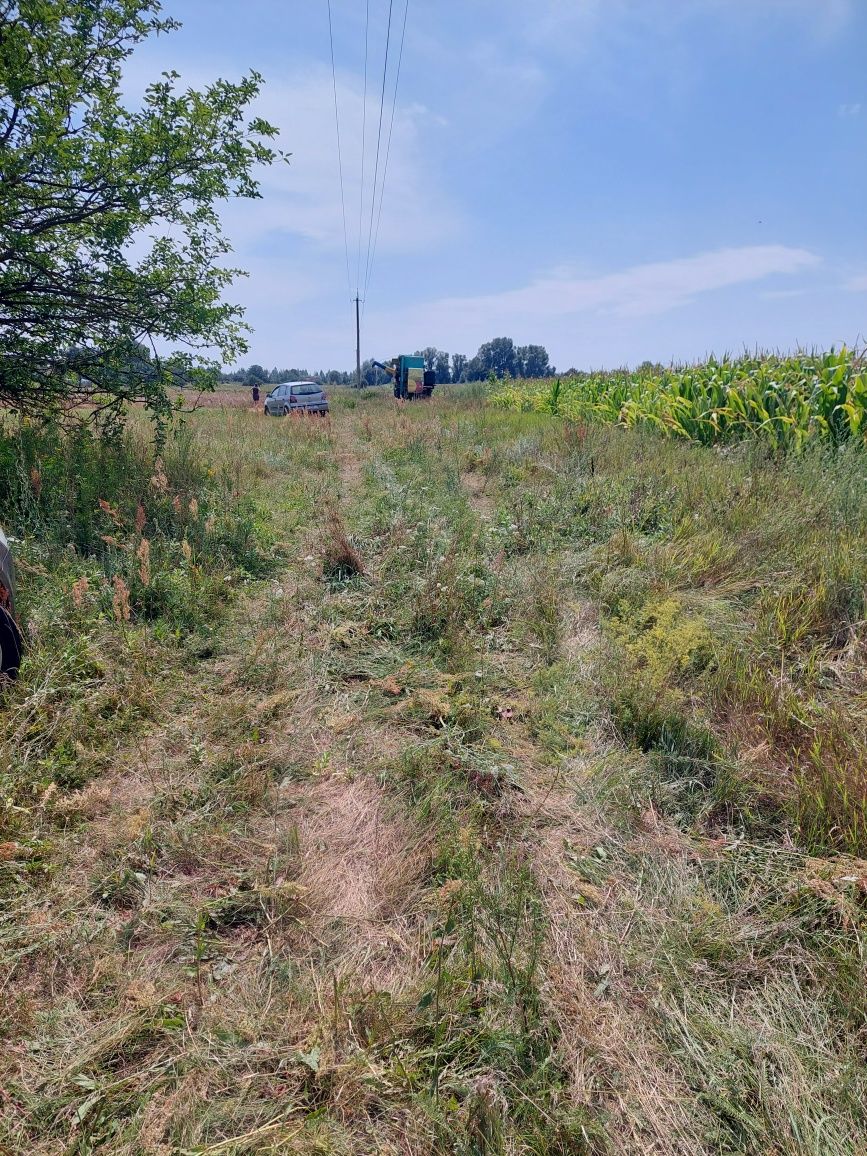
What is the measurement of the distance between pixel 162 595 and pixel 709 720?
11.9ft

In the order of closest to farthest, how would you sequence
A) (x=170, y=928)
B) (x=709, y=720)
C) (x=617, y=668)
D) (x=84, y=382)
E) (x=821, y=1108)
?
(x=821, y=1108) < (x=170, y=928) < (x=709, y=720) < (x=617, y=668) < (x=84, y=382)

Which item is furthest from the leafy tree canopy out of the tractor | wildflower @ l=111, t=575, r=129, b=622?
the tractor

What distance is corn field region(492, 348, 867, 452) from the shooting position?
6.48m

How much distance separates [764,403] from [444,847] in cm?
773

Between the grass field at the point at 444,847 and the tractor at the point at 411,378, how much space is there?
87.9 feet

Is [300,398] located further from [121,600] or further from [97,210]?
[121,600]

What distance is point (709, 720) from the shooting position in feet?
9.25

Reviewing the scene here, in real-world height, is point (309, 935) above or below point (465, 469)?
below

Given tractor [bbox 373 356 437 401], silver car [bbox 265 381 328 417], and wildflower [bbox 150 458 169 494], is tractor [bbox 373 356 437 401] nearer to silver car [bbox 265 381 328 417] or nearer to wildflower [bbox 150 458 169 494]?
silver car [bbox 265 381 328 417]

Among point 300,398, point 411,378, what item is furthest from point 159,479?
point 411,378

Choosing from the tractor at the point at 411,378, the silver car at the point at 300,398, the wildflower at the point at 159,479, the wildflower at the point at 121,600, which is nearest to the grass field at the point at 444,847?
the wildflower at the point at 121,600

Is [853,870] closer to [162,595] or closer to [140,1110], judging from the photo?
[140,1110]

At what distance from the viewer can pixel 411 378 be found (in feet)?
98.8

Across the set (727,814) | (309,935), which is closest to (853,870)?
(727,814)
